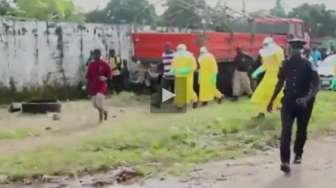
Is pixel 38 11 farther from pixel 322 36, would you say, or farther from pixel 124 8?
pixel 322 36

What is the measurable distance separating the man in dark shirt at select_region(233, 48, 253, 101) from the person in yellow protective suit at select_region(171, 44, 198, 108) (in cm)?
218

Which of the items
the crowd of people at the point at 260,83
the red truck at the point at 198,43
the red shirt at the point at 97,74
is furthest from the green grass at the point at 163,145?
the red truck at the point at 198,43

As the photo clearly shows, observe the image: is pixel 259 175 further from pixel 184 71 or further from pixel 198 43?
pixel 198 43

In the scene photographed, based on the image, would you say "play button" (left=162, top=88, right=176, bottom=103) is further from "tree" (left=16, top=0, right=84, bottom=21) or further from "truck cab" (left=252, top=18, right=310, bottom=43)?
"tree" (left=16, top=0, right=84, bottom=21)

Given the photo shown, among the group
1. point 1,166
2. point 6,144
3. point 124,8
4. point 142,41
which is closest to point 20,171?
point 1,166

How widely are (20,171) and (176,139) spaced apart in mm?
3014

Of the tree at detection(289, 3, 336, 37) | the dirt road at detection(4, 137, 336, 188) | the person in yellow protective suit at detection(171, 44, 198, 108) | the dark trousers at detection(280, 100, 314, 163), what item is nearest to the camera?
the dirt road at detection(4, 137, 336, 188)

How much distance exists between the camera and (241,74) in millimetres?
18719

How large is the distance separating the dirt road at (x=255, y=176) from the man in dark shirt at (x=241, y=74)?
859 cm

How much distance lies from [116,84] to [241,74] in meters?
3.86

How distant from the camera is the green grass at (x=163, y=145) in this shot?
9008 millimetres

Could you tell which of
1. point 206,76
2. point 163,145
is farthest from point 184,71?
point 163,145

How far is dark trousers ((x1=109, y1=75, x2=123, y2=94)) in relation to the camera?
20.4 meters

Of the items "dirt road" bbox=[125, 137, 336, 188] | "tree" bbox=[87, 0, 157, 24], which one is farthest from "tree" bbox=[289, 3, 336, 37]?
"dirt road" bbox=[125, 137, 336, 188]
